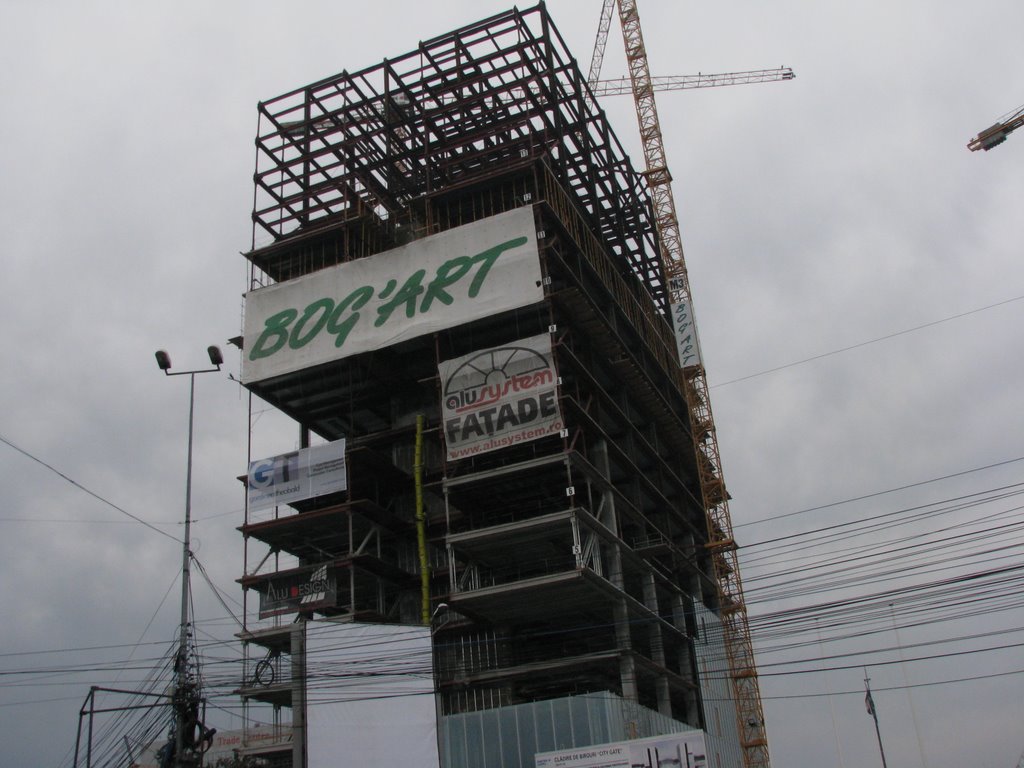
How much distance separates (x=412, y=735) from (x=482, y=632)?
50.9ft

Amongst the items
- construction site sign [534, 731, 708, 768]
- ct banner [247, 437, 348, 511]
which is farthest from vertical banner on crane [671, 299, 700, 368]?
construction site sign [534, 731, 708, 768]

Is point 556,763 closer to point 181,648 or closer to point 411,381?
point 181,648

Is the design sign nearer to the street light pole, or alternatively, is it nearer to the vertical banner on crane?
the street light pole

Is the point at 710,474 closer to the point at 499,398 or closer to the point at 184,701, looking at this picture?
the point at 499,398

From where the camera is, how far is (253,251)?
81688mm

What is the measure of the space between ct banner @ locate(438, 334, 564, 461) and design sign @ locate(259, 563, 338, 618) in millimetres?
12739

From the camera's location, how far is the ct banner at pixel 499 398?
66.0 metres

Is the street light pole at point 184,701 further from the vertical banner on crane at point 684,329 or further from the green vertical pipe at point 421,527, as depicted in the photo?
the vertical banner on crane at point 684,329

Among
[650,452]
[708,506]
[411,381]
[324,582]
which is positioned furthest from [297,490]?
[708,506]

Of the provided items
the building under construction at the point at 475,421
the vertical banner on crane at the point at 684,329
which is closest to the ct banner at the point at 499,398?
the building under construction at the point at 475,421

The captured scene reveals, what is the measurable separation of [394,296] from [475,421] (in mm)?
11512

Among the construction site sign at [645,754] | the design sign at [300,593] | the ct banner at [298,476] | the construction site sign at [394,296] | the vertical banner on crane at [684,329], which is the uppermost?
the vertical banner on crane at [684,329]

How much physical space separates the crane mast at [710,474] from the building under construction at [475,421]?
973 cm

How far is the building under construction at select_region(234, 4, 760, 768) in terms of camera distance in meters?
65.6
